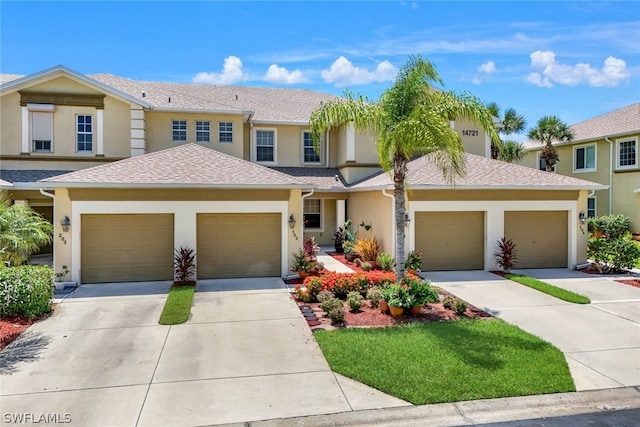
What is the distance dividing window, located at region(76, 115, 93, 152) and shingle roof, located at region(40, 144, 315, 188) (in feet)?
15.4

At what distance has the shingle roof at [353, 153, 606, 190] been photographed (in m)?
14.5

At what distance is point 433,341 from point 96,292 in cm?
940

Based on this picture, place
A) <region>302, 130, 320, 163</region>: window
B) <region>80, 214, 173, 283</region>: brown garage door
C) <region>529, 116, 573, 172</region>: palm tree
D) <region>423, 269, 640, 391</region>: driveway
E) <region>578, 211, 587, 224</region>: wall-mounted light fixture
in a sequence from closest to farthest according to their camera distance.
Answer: <region>423, 269, 640, 391</region>: driveway
<region>80, 214, 173, 283</region>: brown garage door
<region>578, 211, 587, 224</region>: wall-mounted light fixture
<region>302, 130, 320, 163</region>: window
<region>529, 116, 573, 172</region>: palm tree

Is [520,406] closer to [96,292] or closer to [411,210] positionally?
[411,210]

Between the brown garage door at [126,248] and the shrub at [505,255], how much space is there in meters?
11.3

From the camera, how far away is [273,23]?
12414 millimetres

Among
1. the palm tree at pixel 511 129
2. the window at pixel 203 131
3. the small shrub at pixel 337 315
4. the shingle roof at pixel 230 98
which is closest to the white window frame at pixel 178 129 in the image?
the window at pixel 203 131

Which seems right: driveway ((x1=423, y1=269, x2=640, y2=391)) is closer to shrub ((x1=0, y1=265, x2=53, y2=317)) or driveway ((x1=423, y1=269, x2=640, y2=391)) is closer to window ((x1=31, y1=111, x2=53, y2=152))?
shrub ((x1=0, y1=265, x2=53, y2=317))

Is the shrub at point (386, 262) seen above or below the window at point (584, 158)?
below

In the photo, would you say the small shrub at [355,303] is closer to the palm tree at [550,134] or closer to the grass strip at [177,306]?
the grass strip at [177,306]

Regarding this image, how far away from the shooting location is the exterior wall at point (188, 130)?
18344mm

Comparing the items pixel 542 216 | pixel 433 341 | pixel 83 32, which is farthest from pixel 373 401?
pixel 83 32

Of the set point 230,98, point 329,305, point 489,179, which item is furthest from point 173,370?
point 230,98

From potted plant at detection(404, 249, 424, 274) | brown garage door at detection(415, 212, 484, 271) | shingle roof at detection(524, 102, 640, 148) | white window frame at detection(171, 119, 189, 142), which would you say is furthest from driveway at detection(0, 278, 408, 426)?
shingle roof at detection(524, 102, 640, 148)
